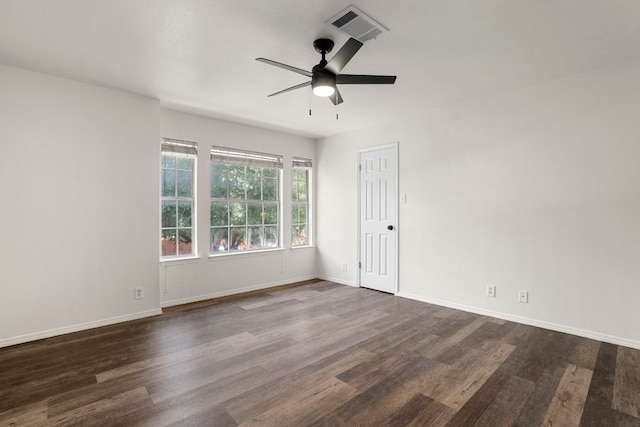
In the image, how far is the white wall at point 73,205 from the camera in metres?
3.08

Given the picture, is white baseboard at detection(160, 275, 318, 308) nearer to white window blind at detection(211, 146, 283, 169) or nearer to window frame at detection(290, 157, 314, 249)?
→ window frame at detection(290, 157, 314, 249)

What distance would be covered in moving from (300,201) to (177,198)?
84.9 inches

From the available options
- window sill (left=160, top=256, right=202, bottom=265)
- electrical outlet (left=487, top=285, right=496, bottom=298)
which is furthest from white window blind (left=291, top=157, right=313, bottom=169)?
electrical outlet (left=487, top=285, right=496, bottom=298)

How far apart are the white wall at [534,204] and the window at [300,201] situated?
5.96 ft

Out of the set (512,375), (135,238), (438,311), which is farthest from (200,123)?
(512,375)

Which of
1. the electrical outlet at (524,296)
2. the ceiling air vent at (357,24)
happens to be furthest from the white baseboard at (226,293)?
the ceiling air vent at (357,24)

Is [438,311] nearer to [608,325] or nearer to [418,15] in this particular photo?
[608,325]

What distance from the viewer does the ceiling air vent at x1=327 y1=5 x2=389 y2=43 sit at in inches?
86.0

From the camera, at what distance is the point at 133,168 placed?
12.3 ft

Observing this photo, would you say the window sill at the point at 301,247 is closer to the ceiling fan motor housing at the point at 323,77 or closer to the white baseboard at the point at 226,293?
the white baseboard at the point at 226,293

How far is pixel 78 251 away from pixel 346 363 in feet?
9.70

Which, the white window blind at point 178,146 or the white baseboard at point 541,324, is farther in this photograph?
the white window blind at point 178,146

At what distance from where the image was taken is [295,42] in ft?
8.49

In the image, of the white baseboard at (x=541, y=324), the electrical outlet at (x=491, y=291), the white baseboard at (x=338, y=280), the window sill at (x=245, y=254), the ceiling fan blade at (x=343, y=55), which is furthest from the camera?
the white baseboard at (x=338, y=280)
